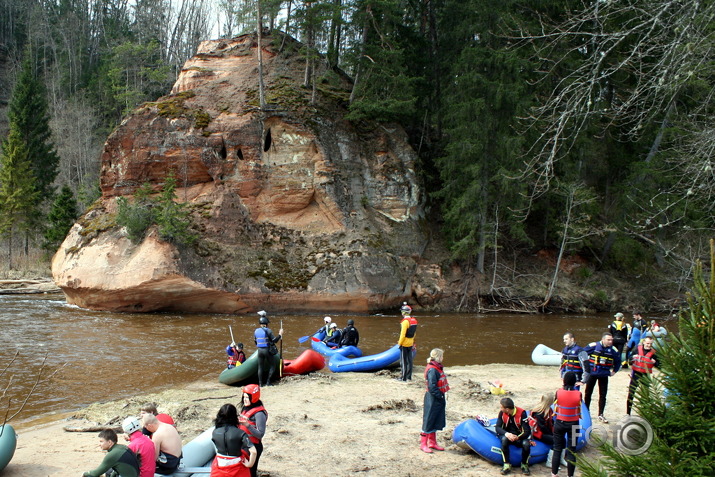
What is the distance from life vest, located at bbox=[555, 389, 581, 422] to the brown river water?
7.51m

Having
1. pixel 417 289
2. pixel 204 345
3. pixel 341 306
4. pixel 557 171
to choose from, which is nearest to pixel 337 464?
pixel 204 345

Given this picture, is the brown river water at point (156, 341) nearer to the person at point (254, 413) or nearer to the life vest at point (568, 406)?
the person at point (254, 413)

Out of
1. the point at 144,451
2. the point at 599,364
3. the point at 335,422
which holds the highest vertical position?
the point at 599,364

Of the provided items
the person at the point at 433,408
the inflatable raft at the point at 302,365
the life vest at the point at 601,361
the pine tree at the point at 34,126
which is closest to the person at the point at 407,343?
the inflatable raft at the point at 302,365

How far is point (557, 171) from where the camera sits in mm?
25734

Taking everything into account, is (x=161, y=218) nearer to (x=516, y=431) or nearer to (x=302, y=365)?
(x=302, y=365)

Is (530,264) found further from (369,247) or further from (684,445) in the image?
(684,445)

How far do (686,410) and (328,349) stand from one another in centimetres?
1287

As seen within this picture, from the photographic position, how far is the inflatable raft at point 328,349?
14.0 metres

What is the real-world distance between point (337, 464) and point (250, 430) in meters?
1.79

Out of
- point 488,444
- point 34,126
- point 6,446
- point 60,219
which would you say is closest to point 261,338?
point 6,446

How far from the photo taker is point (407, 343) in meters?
11.7

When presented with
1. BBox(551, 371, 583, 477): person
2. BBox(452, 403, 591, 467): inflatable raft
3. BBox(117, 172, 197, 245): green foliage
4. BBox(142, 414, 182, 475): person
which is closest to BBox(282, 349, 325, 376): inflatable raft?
BBox(452, 403, 591, 467): inflatable raft

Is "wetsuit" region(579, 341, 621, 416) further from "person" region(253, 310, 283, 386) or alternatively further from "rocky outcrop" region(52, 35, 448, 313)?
"rocky outcrop" region(52, 35, 448, 313)
